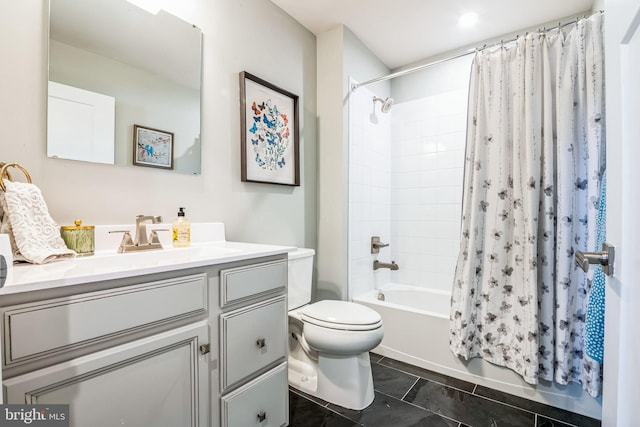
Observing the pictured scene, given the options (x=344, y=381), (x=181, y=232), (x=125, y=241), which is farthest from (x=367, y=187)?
(x=125, y=241)

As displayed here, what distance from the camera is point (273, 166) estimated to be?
1996mm

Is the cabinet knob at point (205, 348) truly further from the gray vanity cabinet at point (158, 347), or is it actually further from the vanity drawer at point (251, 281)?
the vanity drawer at point (251, 281)

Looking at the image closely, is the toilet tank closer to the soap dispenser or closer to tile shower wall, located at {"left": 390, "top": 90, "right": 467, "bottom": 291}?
the soap dispenser

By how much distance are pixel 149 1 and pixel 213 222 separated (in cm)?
106

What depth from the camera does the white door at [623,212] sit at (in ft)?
1.93

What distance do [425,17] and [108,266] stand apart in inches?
93.5

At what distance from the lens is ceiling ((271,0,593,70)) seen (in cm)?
199

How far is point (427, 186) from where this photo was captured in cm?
274

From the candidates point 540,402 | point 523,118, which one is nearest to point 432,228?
point 523,118

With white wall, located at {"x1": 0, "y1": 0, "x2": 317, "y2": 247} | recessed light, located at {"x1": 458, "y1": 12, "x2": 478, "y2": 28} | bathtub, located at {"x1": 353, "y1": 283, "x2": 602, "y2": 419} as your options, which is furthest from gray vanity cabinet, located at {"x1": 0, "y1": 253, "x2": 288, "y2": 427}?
recessed light, located at {"x1": 458, "y1": 12, "x2": 478, "y2": 28}

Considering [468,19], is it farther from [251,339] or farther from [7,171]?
[7,171]

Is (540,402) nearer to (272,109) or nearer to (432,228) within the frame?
(432,228)

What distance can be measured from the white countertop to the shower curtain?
4.05 ft

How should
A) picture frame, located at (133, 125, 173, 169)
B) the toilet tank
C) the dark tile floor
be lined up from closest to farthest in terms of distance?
1. picture frame, located at (133, 125, 173, 169)
2. the dark tile floor
3. the toilet tank
